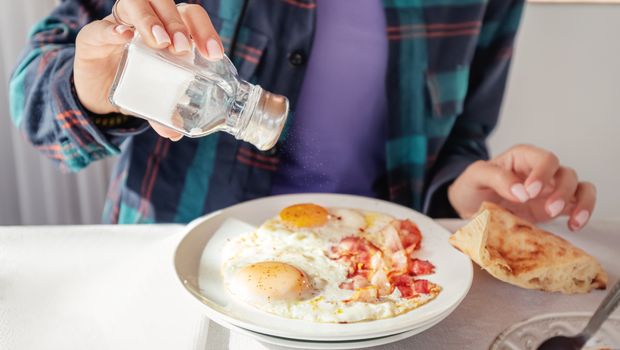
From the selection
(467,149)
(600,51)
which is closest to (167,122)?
(467,149)

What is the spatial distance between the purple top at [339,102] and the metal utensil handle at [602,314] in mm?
649

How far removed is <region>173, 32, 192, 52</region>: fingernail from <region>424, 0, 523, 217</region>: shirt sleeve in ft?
2.54

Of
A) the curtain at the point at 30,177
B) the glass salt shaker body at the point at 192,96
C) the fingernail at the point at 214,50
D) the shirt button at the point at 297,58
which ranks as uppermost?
the fingernail at the point at 214,50

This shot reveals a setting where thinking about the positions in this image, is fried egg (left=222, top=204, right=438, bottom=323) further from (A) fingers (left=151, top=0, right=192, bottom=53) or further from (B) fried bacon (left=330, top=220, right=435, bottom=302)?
(A) fingers (left=151, top=0, right=192, bottom=53)

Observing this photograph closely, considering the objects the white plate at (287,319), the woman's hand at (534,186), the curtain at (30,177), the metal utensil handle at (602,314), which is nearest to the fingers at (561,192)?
Result: the woman's hand at (534,186)

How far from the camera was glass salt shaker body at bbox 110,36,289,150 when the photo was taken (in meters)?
0.71

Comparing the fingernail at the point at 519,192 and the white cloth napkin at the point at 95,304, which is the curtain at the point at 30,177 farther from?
the fingernail at the point at 519,192

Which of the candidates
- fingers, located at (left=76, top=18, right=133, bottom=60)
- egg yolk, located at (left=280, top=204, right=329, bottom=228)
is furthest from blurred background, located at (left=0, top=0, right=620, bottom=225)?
egg yolk, located at (left=280, top=204, right=329, bottom=228)

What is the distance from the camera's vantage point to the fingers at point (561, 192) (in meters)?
1.02

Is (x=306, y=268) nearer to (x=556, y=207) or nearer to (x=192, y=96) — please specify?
(x=192, y=96)

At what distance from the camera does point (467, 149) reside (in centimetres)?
141

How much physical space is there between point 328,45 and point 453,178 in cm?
39

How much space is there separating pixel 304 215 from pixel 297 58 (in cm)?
40

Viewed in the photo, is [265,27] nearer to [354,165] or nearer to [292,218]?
[354,165]
